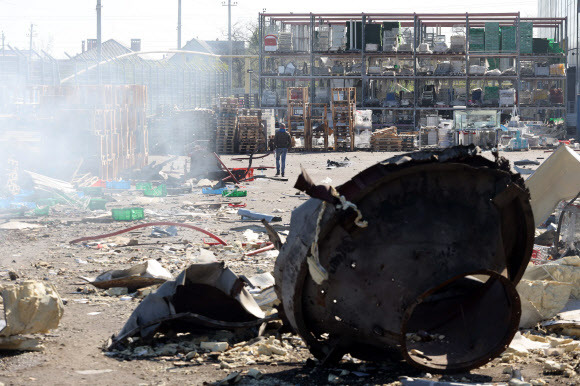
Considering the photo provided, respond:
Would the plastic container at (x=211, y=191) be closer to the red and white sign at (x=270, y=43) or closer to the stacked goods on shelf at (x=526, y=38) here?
the red and white sign at (x=270, y=43)

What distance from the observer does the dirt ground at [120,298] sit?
5.05 m

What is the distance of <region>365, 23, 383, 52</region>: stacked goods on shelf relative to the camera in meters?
A: 43.9

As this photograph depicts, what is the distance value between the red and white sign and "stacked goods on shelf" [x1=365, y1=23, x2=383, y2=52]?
205 inches

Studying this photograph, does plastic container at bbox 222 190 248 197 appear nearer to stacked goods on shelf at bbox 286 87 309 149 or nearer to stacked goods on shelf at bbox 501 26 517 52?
stacked goods on shelf at bbox 286 87 309 149

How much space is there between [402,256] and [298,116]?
31763mm

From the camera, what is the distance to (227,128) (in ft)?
111

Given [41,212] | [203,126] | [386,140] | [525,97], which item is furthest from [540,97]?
[41,212]

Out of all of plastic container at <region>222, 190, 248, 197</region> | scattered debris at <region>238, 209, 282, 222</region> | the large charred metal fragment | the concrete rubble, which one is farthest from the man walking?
the large charred metal fragment

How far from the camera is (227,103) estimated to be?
112ft

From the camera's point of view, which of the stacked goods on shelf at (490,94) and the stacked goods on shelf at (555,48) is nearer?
the stacked goods on shelf at (490,94)

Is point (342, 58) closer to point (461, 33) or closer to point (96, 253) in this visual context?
point (461, 33)

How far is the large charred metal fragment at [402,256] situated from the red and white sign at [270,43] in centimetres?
4038

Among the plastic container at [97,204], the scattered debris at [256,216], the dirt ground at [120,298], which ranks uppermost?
the plastic container at [97,204]

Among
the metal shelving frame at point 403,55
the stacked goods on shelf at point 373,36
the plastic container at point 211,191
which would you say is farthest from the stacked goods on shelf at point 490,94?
the plastic container at point 211,191
